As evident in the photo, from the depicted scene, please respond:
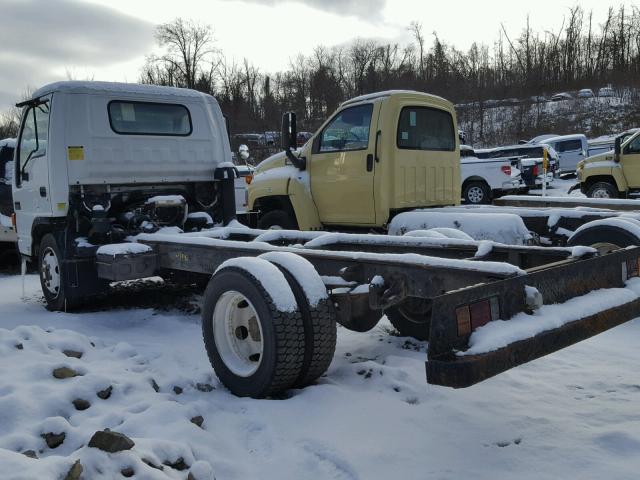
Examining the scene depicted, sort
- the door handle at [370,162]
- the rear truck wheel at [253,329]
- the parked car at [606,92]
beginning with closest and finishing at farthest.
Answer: the rear truck wheel at [253,329] → the door handle at [370,162] → the parked car at [606,92]

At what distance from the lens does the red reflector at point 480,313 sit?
2.80 metres

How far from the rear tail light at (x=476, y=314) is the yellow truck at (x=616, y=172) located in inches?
500

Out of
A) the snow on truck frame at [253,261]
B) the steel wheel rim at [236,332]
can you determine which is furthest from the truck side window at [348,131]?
the steel wheel rim at [236,332]

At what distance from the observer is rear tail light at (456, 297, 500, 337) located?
9.02ft

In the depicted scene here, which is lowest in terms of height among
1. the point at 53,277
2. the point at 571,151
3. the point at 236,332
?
the point at 236,332

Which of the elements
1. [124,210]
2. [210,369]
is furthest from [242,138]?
[210,369]

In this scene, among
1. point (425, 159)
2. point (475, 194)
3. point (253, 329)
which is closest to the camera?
point (253, 329)

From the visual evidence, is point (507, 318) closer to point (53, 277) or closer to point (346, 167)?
point (346, 167)

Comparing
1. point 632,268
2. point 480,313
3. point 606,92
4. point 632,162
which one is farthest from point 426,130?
point 606,92

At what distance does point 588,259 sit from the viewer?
11.5 feet

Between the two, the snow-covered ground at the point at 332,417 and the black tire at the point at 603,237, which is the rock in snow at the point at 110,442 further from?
the black tire at the point at 603,237

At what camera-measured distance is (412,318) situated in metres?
5.02

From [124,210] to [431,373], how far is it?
4998 mm

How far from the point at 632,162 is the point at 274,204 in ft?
31.4
